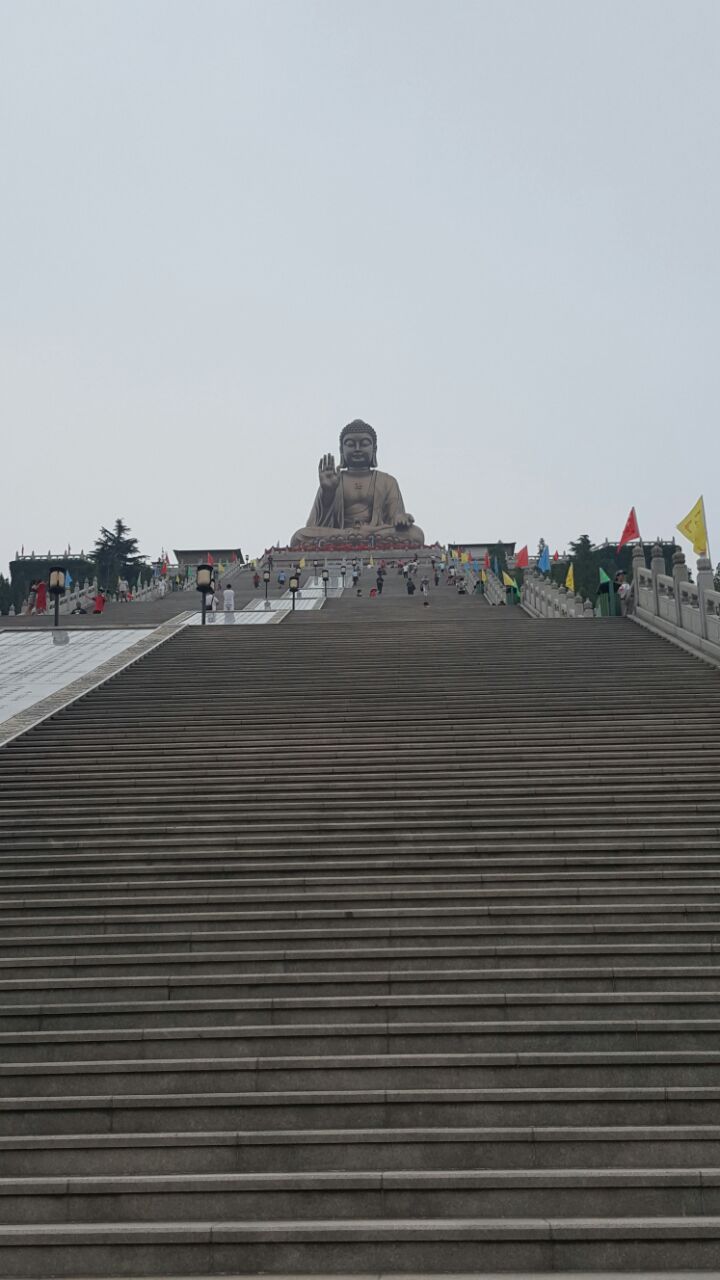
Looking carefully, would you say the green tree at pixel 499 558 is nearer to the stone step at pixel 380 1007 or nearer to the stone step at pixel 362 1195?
the stone step at pixel 380 1007

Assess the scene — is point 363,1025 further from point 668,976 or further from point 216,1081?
point 668,976

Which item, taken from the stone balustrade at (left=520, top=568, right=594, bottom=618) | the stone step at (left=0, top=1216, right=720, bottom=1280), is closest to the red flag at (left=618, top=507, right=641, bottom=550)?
the stone balustrade at (left=520, top=568, right=594, bottom=618)

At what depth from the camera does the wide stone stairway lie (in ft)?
20.7

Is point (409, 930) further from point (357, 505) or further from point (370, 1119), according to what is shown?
point (357, 505)

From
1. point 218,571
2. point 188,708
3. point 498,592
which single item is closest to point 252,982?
point 188,708

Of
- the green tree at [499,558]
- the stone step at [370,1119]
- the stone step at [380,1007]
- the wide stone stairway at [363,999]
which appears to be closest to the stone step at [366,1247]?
the wide stone stairway at [363,999]

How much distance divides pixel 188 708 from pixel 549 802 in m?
5.21

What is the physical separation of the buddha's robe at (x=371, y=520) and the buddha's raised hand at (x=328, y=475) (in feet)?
1.15

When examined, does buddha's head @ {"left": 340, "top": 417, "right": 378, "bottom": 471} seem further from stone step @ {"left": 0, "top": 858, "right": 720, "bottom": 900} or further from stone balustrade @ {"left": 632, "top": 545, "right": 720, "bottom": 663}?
stone step @ {"left": 0, "top": 858, "right": 720, "bottom": 900}

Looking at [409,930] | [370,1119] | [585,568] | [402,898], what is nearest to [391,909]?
[402,898]

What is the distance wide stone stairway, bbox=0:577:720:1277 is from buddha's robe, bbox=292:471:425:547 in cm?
4003

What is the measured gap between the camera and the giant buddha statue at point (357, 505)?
52.8 meters

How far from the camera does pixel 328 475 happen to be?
54.8 metres

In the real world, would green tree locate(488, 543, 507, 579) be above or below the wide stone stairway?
above
